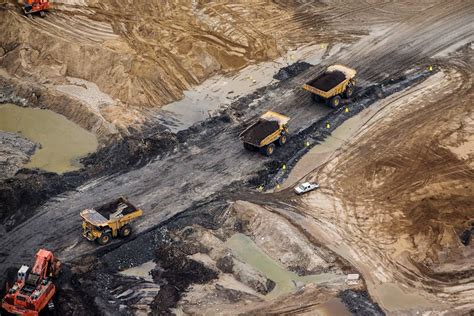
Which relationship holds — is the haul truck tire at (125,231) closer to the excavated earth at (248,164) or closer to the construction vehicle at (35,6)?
the excavated earth at (248,164)

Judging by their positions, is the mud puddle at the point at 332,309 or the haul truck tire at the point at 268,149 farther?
the haul truck tire at the point at 268,149

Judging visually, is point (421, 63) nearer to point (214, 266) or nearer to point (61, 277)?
point (214, 266)

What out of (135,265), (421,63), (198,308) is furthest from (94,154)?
(421,63)

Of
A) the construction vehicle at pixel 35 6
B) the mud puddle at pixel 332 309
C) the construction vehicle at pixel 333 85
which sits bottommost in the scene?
the mud puddle at pixel 332 309

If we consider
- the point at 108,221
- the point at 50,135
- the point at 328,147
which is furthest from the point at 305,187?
the point at 50,135

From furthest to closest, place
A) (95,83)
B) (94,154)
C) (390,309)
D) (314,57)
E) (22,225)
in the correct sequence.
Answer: (314,57) < (95,83) < (94,154) < (22,225) < (390,309)

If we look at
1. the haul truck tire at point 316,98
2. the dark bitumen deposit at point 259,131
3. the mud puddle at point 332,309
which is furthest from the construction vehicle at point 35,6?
the mud puddle at point 332,309
